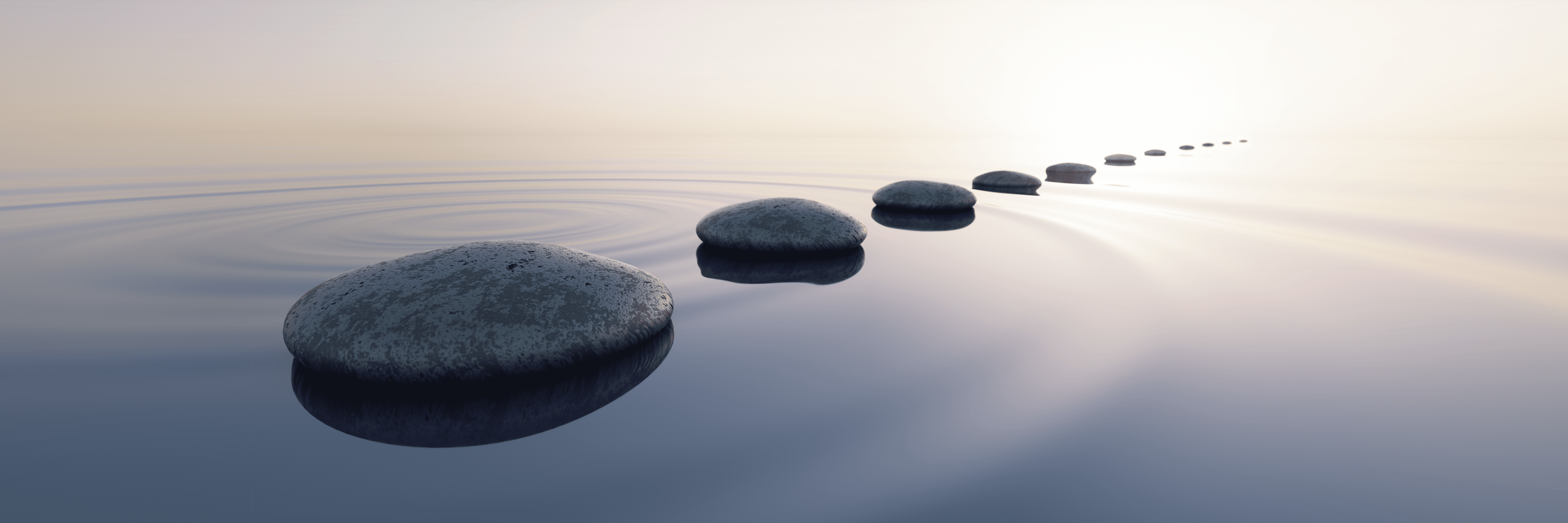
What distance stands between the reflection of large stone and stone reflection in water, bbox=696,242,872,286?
64.2 inches

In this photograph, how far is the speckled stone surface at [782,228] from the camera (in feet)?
17.4

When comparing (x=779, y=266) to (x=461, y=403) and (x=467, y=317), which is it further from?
(x=461, y=403)

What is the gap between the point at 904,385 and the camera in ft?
8.82

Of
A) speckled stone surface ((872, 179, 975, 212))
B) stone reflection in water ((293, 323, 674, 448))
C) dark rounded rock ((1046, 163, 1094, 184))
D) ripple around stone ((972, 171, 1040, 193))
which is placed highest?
stone reflection in water ((293, 323, 674, 448))

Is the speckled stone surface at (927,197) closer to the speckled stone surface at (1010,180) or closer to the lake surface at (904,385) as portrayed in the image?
the lake surface at (904,385)

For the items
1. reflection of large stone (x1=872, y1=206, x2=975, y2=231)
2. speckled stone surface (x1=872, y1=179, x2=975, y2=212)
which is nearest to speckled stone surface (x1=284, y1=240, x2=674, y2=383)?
reflection of large stone (x1=872, y1=206, x2=975, y2=231)

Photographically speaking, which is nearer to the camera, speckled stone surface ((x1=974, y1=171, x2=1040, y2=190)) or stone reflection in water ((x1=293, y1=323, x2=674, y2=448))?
stone reflection in water ((x1=293, y1=323, x2=674, y2=448))

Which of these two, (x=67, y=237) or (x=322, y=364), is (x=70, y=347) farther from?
(x=67, y=237)

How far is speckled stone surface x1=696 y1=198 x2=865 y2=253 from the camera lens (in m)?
5.31

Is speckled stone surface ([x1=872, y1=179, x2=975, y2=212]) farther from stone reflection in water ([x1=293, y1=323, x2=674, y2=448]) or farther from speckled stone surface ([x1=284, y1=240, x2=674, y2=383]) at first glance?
stone reflection in water ([x1=293, y1=323, x2=674, y2=448])

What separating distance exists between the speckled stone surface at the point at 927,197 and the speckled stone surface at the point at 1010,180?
342cm

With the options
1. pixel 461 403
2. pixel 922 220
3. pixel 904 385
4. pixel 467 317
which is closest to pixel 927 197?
pixel 922 220

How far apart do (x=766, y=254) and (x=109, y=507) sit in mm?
4033

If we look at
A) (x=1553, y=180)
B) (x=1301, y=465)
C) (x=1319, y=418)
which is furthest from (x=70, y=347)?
(x=1553, y=180)
